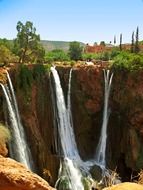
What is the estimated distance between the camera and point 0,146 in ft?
52.6

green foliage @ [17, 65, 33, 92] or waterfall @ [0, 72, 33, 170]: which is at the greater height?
green foliage @ [17, 65, 33, 92]

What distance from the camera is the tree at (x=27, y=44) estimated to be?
Answer: 23.2 metres

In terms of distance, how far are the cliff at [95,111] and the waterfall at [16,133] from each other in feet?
4.11

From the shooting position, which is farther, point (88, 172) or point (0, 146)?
point (88, 172)

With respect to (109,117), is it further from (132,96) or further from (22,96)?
(22,96)

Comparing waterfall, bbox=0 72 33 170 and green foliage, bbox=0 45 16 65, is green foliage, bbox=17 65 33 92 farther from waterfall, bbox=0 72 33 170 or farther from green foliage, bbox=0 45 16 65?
green foliage, bbox=0 45 16 65

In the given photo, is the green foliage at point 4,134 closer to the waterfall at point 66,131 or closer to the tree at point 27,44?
the waterfall at point 66,131

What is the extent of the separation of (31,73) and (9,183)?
16399 mm

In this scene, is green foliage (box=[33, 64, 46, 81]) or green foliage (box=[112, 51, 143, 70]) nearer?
green foliage (box=[33, 64, 46, 81])

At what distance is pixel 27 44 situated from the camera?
2384 cm

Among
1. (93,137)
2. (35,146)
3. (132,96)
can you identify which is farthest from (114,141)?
(35,146)

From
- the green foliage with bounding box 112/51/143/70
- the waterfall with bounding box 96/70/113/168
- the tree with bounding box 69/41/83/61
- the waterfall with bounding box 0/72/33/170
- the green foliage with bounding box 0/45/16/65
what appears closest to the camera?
the waterfall with bounding box 0/72/33/170

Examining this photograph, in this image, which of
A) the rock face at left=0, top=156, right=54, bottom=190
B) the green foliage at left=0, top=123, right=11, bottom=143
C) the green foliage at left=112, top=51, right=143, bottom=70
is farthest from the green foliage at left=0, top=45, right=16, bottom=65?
the rock face at left=0, top=156, right=54, bottom=190

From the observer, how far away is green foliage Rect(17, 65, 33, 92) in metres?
20.6
